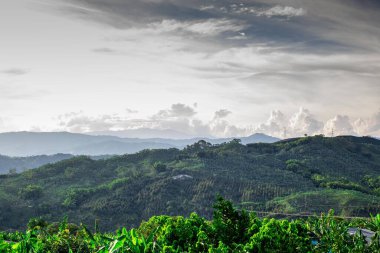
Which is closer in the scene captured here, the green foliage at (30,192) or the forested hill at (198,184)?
the forested hill at (198,184)

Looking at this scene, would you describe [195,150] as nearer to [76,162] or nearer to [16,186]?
[76,162]

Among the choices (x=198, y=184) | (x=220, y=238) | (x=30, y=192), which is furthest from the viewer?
(x=198, y=184)

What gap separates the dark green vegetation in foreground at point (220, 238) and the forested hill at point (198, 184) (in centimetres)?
9078

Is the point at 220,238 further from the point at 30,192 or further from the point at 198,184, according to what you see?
the point at 198,184

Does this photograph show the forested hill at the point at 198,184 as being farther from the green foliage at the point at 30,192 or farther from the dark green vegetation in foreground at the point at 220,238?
the dark green vegetation in foreground at the point at 220,238

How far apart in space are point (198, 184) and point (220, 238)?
121140 millimetres

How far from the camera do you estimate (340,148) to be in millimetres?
186125

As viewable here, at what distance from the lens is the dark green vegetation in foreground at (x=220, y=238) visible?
314 inches

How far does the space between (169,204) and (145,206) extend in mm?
7482

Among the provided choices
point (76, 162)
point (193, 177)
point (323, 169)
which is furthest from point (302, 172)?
point (76, 162)

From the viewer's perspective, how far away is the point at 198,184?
436ft

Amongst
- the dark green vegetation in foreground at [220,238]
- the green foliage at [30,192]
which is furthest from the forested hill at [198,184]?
A: the dark green vegetation in foreground at [220,238]

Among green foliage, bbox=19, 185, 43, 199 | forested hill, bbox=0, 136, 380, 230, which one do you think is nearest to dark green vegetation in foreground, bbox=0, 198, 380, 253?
forested hill, bbox=0, 136, 380, 230

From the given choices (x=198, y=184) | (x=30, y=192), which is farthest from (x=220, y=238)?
(x=198, y=184)
